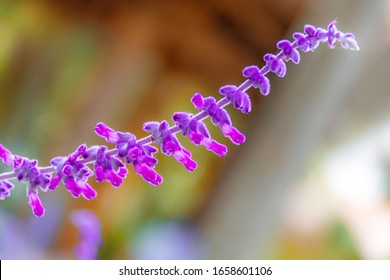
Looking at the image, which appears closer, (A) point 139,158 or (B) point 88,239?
(A) point 139,158

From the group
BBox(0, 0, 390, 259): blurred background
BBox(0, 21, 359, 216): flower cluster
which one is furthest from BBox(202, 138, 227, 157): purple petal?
→ BBox(0, 0, 390, 259): blurred background

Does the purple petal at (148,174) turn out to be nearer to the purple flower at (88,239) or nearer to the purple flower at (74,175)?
the purple flower at (74,175)

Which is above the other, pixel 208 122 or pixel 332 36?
pixel 208 122

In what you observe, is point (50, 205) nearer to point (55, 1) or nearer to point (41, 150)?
point (41, 150)

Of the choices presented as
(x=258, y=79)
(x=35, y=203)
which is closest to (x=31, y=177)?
(x=35, y=203)

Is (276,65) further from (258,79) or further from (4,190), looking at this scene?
(4,190)

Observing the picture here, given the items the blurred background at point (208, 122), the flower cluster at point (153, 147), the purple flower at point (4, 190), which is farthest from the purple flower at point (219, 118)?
the blurred background at point (208, 122)
